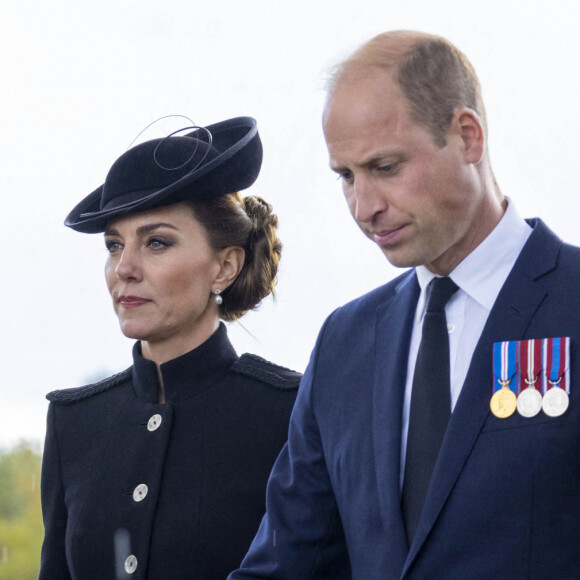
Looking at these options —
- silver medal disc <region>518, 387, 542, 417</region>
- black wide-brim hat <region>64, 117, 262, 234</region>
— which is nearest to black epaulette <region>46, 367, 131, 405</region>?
black wide-brim hat <region>64, 117, 262, 234</region>

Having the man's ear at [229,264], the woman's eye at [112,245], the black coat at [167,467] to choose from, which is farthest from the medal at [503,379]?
the woman's eye at [112,245]

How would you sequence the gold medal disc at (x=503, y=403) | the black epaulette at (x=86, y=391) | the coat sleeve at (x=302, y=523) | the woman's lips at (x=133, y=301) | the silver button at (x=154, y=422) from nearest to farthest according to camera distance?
1. the gold medal disc at (x=503, y=403)
2. the coat sleeve at (x=302, y=523)
3. the woman's lips at (x=133, y=301)
4. the silver button at (x=154, y=422)
5. the black epaulette at (x=86, y=391)

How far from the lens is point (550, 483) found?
2.30 m

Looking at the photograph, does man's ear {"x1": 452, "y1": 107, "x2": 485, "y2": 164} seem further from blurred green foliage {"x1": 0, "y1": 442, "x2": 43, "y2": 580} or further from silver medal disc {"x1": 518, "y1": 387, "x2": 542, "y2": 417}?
blurred green foliage {"x1": 0, "y1": 442, "x2": 43, "y2": 580}

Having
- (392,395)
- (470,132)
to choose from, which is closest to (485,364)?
(392,395)

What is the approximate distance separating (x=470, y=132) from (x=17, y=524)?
29.2ft

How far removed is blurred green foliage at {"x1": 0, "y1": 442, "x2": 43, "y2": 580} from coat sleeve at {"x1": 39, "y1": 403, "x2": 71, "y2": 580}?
4958mm

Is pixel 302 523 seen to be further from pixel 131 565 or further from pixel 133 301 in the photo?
pixel 133 301

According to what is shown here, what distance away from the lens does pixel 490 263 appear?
264cm

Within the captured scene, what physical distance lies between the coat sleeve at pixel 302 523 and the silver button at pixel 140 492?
676mm

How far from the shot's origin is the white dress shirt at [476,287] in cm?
260

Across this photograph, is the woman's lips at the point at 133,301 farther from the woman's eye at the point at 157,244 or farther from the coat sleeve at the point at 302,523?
Result: the coat sleeve at the point at 302,523

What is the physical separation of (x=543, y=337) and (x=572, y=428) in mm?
248

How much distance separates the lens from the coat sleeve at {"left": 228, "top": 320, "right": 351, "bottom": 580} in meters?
2.84
